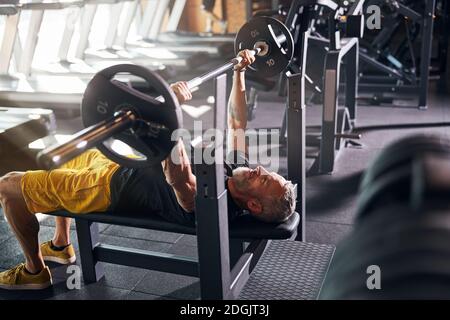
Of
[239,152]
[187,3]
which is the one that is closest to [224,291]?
[239,152]

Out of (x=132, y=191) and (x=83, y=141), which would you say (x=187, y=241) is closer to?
(x=132, y=191)

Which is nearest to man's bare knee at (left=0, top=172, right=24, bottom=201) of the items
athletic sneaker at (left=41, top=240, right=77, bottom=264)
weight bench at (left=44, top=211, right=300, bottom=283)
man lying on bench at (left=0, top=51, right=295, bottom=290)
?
man lying on bench at (left=0, top=51, right=295, bottom=290)

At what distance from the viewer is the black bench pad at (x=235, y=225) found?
5.00 feet

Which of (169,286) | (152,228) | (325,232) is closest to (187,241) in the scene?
(169,286)

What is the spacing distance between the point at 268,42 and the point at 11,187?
1159mm

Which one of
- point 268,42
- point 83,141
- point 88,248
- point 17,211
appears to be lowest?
point 88,248

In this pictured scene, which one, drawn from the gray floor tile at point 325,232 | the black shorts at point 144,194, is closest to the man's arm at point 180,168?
the black shorts at point 144,194

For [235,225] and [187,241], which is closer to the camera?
[235,225]

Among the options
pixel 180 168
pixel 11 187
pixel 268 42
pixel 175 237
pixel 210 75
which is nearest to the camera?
pixel 180 168

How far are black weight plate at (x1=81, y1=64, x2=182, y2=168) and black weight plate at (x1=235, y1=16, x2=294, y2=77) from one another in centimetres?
93

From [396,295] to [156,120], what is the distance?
92 cm

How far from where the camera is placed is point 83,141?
1.05m

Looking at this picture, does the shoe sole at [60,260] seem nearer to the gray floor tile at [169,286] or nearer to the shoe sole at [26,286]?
Answer: the shoe sole at [26,286]

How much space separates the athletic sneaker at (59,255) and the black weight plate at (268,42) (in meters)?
1.12
